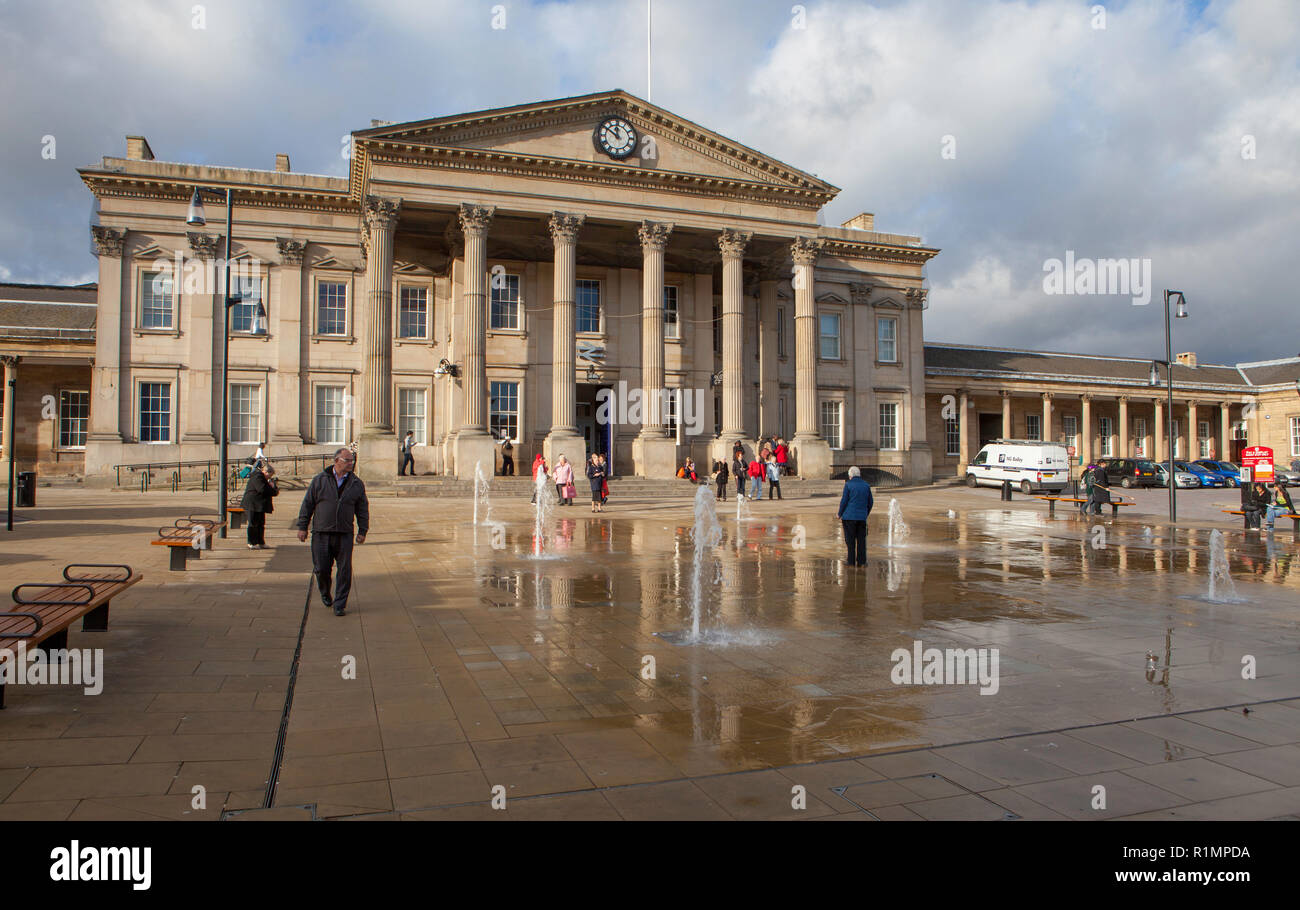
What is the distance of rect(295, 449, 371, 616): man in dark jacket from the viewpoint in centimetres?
907

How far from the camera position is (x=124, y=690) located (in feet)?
19.5

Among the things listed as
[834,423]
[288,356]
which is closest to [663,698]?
[288,356]

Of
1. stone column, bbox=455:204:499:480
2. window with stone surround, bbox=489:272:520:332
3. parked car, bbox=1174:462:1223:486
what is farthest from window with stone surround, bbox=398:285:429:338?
parked car, bbox=1174:462:1223:486

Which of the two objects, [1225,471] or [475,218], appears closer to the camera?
[475,218]

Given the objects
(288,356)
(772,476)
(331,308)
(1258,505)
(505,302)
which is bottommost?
(1258,505)

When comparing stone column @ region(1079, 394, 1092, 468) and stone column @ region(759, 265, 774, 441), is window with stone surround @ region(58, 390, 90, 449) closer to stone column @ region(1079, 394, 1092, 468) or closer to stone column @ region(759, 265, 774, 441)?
stone column @ region(759, 265, 774, 441)

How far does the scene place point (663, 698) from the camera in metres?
6.01

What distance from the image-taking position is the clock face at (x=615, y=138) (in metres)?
33.0

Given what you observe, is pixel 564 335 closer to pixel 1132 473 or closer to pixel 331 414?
pixel 331 414

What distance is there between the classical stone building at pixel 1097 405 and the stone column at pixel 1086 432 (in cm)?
6

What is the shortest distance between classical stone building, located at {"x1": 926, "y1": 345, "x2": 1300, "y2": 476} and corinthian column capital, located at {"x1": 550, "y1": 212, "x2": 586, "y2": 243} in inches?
969

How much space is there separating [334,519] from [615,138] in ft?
90.8
